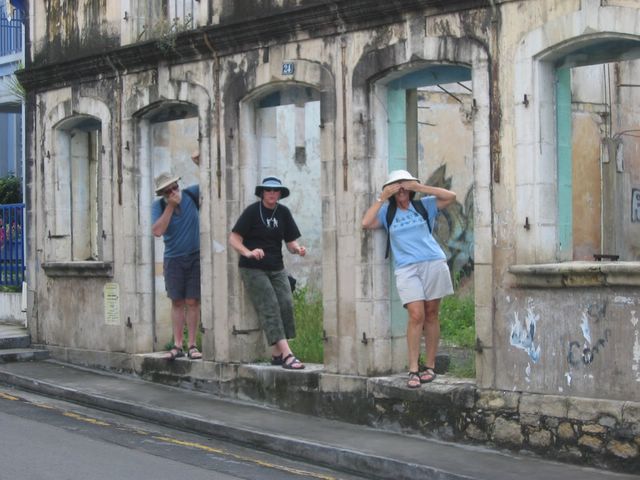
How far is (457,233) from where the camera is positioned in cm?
1908

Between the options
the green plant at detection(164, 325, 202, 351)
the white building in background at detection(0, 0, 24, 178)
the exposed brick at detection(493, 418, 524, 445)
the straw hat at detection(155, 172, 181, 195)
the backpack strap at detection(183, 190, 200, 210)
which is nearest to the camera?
the exposed brick at detection(493, 418, 524, 445)

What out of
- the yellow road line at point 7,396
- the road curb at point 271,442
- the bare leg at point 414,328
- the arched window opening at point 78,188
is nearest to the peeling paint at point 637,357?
the road curb at point 271,442

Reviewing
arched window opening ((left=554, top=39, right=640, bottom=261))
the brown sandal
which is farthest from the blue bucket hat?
arched window opening ((left=554, top=39, right=640, bottom=261))

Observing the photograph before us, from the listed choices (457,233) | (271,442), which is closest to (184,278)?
(271,442)

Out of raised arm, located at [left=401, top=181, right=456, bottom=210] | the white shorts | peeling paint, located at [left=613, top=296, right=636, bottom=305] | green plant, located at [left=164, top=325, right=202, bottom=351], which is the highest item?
raised arm, located at [left=401, top=181, right=456, bottom=210]

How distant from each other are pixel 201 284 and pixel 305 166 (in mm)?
5409

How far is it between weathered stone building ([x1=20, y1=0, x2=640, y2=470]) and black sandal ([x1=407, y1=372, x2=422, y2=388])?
2.09 feet

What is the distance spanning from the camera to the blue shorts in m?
14.2

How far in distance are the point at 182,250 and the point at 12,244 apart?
5768 millimetres

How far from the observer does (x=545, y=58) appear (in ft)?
34.2

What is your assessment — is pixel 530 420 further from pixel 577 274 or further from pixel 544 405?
pixel 577 274

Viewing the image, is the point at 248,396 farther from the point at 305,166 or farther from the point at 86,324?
the point at 305,166

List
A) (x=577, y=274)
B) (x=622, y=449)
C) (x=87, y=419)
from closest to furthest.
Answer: (x=622, y=449), (x=577, y=274), (x=87, y=419)

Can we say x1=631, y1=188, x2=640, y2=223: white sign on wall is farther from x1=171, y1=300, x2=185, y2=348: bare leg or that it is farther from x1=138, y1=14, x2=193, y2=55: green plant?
x1=138, y1=14, x2=193, y2=55: green plant
